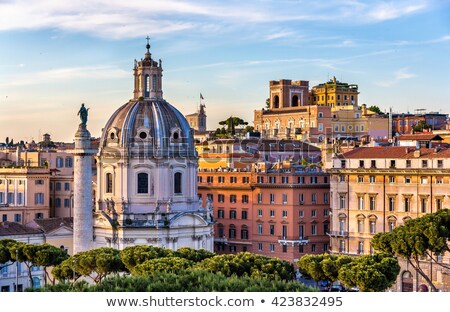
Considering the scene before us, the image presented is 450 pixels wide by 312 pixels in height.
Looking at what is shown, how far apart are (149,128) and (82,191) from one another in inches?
323

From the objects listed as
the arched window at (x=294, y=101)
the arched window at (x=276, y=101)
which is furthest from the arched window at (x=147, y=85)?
the arched window at (x=294, y=101)

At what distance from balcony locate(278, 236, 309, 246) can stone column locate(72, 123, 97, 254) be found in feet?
51.8

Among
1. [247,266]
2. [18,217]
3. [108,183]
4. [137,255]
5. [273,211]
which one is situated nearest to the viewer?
[247,266]

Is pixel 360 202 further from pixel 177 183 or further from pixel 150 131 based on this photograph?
pixel 150 131

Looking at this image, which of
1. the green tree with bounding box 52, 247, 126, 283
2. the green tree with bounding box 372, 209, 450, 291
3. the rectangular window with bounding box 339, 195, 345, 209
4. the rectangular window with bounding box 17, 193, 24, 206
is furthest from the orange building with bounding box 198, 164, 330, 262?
the green tree with bounding box 372, 209, 450, 291

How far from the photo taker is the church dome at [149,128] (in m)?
45.1

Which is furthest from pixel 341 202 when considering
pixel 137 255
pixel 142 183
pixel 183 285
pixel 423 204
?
pixel 183 285

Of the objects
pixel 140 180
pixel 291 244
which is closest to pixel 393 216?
pixel 291 244

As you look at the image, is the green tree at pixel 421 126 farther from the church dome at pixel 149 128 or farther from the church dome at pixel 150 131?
the church dome at pixel 150 131

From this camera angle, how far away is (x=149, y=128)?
45.3 meters

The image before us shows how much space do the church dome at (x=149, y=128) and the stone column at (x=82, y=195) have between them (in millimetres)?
7381

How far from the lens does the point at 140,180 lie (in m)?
45.0

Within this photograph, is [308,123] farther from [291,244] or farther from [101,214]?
[101,214]

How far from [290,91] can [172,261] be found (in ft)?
167
